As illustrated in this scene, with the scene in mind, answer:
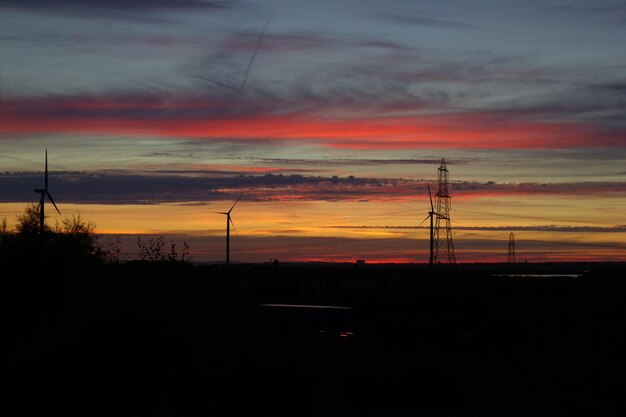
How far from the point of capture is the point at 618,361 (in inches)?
1043

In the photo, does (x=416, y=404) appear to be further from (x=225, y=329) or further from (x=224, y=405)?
(x=225, y=329)

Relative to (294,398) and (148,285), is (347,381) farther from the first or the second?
(148,285)

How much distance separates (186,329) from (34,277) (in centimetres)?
1375

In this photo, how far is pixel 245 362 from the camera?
1061 inches

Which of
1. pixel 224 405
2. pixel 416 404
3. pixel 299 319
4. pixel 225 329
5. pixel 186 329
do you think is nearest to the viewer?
pixel 224 405

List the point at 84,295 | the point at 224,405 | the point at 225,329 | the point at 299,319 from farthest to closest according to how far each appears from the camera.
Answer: the point at 299,319
the point at 84,295
the point at 225,329
the point at 224,405

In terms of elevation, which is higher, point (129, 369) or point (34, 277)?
point (34, 277)

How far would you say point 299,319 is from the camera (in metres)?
40.9

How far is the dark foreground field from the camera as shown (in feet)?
78.2

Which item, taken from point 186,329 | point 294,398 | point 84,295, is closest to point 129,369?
point 186,329

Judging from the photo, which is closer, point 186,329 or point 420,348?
point 186,329

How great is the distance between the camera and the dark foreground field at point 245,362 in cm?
2384

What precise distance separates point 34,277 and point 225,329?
1232cm

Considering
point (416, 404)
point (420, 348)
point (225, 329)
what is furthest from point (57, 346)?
point (420, 348)
